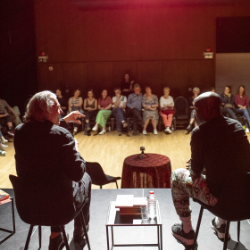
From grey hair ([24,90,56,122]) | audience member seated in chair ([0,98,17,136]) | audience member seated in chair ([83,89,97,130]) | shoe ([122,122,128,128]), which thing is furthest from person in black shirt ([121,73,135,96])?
grey hair ([24,90,56,122])

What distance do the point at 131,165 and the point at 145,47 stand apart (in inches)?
262

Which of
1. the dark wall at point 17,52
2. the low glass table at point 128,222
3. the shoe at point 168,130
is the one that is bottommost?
the shoe at point 168,130

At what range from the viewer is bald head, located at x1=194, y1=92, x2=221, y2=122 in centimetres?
203

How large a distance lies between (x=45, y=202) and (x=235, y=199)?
126cm

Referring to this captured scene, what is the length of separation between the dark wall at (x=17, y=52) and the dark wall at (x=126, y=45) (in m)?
0.33

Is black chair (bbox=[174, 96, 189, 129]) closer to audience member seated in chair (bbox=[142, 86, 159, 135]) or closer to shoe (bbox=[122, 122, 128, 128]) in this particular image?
audience member seated in chair (bbox=[142, 86, 159, 135])

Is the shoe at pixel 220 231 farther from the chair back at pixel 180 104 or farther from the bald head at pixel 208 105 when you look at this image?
the chair back at pixel 180 104

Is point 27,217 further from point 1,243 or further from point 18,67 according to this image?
point 18,67

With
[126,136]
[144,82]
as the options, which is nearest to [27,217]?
[126,136]

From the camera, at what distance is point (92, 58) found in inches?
377

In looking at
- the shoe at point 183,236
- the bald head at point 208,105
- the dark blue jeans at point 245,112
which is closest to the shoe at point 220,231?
the shoe at point 183,236

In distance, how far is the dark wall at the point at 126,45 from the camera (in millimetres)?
9328

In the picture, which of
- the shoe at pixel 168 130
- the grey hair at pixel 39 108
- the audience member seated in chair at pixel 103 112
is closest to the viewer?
the grey hair at pixel 39 108

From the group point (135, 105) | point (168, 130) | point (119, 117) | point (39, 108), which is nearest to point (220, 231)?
point (39, 108)
